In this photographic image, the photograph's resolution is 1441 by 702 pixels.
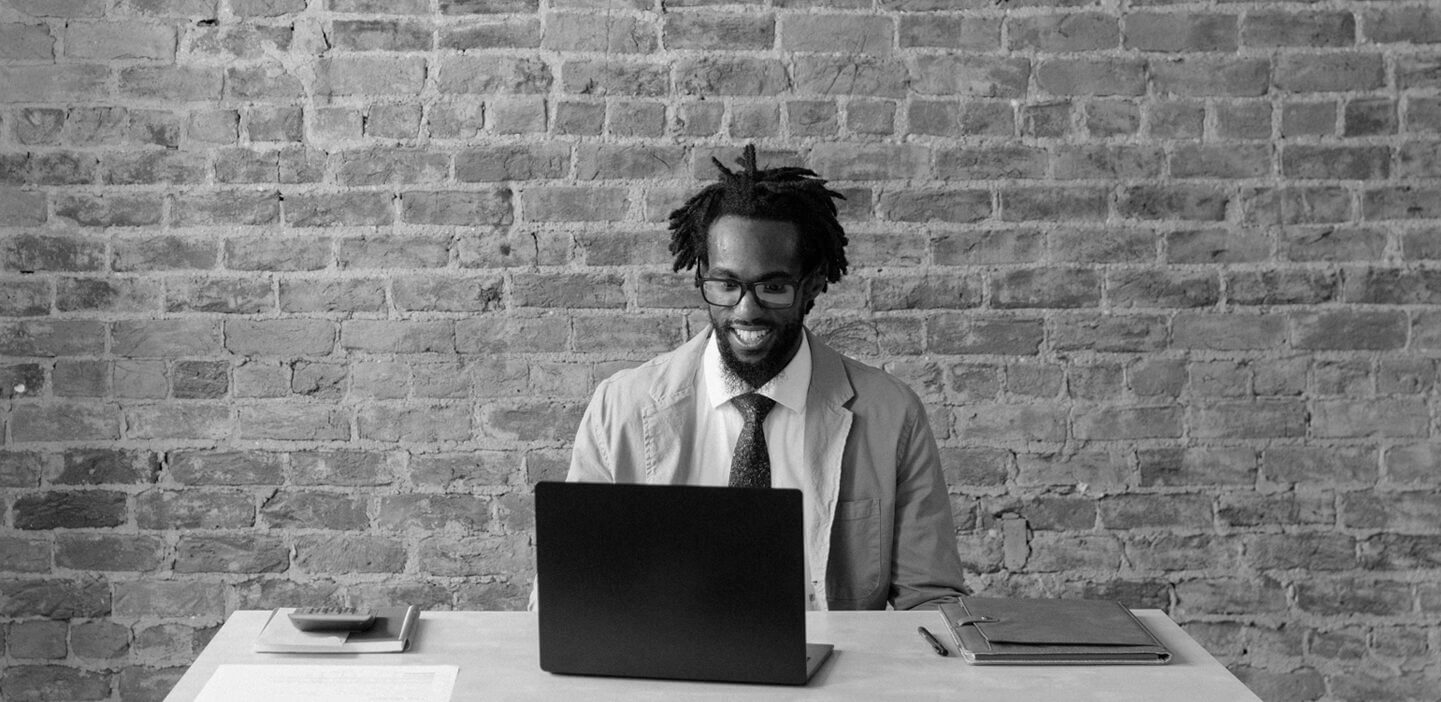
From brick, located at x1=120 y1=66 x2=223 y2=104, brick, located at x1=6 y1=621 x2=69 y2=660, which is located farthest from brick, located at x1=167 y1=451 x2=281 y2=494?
brick, located at x1=120 y1=66 x2=223 y2=104

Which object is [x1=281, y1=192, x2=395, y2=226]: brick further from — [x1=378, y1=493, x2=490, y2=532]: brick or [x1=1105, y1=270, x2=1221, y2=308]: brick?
[x1=1105, y1=270, x2=1221, y2=308]: brick

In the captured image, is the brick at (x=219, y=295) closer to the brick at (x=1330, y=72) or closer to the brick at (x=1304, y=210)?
the brick at (x=1304, y=210)

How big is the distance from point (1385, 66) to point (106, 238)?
9.08ft

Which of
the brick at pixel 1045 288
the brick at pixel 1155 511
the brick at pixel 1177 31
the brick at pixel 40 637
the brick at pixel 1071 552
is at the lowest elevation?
the brick at pixel 40 637

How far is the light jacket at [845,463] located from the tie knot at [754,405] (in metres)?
0.07

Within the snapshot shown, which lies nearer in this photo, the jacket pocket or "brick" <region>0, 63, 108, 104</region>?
the jacket pocket

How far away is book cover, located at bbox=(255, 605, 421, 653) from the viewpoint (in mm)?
1927

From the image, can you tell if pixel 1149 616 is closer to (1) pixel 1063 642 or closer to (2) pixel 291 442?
(1) pixel 1063 642

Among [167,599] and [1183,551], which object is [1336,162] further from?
[167,599]

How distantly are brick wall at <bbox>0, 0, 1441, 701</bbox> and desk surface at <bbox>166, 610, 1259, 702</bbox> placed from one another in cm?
118

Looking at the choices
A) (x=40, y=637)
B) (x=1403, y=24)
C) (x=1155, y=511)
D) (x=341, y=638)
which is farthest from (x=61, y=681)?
(x=1403, y=24)

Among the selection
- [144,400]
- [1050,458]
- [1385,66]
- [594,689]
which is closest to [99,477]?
[144,400]

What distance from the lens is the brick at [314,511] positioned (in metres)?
3.21

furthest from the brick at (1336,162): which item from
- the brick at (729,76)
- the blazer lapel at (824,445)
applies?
the blazer lapel at (824,445)
